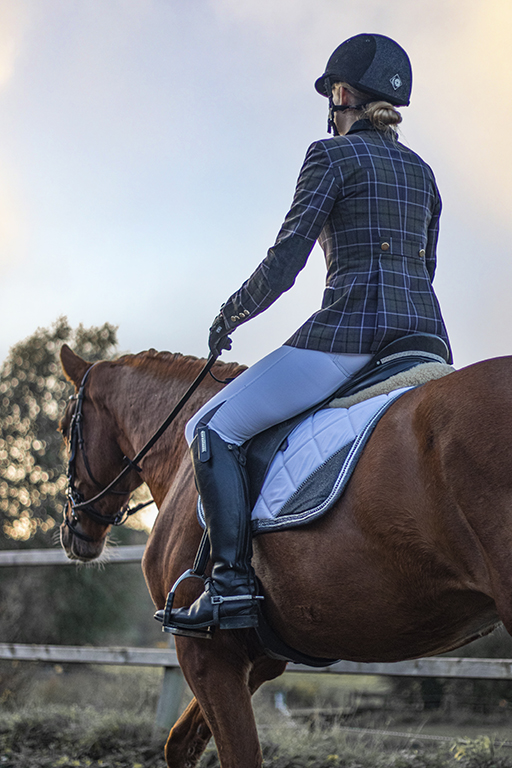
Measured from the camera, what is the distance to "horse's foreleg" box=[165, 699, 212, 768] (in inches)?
118

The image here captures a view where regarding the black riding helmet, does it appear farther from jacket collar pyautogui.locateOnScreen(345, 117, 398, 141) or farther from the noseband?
the noseband

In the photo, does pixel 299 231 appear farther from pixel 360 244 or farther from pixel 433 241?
pixel 433 241

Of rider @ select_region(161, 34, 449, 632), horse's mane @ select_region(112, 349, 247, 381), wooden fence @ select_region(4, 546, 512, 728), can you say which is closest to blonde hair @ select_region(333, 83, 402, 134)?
rider @ select_region(161, 34, 449, 632)

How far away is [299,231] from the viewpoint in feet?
7.55

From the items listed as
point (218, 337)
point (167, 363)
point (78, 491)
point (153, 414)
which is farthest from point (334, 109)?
point (78, 491)

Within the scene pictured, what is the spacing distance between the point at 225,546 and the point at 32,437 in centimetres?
1054

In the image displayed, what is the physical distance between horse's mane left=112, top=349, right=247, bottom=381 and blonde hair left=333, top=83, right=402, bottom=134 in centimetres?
136

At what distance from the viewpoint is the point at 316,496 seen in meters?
2.09

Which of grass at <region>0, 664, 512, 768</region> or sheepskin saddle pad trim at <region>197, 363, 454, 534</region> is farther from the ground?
sheepskin saddle pad trim at <region>197, 363, 454, 534</region>

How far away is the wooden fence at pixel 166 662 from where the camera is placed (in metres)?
3.74

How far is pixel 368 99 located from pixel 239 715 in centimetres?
240

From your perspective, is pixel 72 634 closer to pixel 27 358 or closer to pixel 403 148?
pixel 27 358

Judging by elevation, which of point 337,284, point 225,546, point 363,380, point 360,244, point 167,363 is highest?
point 360,244

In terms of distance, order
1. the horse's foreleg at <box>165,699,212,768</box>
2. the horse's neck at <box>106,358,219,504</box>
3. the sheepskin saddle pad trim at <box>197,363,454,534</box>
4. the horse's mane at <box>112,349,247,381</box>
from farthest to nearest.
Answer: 1. the horse's mane at <box>112,349,247,381</box>
2. the horse's neck at <box>106,358,219,504</box>
3. the horse's foreleg at <box>165,699,212,768</box>
4. the sheepskin saddle pad trim at <box>197,363,454,534</box>
